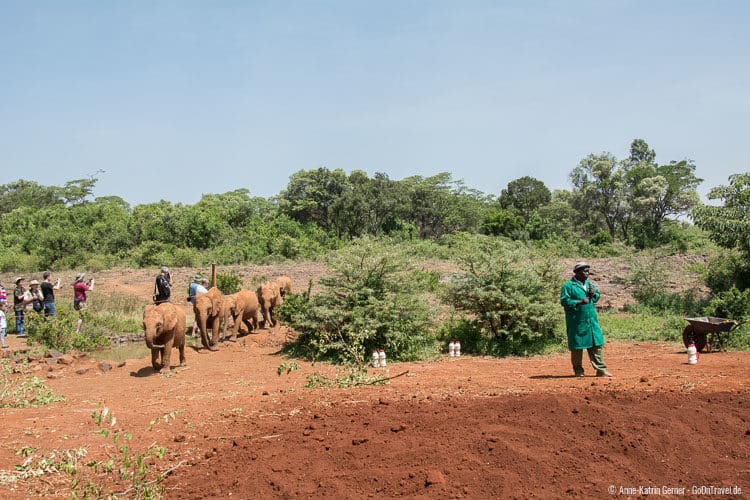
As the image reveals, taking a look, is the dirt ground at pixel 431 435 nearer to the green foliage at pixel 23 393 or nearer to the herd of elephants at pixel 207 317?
the green foliage at pixel 23 393

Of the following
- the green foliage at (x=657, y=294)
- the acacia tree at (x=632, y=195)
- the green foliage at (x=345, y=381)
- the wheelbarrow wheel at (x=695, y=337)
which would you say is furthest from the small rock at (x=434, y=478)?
the acacia tree at (x=632, y=195)

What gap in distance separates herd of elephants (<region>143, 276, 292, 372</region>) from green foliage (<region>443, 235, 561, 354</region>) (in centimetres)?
505

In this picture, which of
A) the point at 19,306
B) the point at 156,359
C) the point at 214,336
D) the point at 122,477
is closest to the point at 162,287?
the point at 214,336

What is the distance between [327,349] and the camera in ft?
38.1

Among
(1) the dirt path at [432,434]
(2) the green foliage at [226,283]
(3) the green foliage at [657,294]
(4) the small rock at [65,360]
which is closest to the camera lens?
(1) the dirt path at [432,434]

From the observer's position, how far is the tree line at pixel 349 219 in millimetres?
34500

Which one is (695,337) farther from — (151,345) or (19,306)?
(19,306)

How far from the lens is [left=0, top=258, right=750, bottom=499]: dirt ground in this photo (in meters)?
5.04

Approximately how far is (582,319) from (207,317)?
27.5 ft

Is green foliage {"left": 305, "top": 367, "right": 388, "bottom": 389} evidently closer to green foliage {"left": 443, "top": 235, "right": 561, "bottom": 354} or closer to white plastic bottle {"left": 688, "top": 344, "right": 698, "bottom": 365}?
green foliage {"left": 443, "top": 235, "right": 561, "bottom": 354}

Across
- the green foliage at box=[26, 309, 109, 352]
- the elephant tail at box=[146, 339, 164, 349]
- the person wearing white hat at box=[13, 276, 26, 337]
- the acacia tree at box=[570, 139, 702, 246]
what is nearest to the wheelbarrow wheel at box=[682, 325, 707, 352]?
the elephant tail at box=[146, 339, 164, 349]

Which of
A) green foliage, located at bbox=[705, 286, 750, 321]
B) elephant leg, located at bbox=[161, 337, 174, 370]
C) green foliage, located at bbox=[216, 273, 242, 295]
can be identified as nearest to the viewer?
elephant leg, located at bbox=[161, 337, 174, 370]

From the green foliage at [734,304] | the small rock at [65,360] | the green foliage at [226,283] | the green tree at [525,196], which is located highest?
the green tree at [525,196]

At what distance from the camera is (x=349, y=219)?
43.8 m
